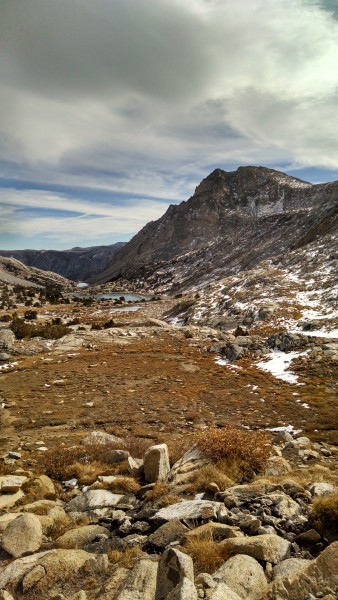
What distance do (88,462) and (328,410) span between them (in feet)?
37.5

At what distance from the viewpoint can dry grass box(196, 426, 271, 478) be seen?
9086mm

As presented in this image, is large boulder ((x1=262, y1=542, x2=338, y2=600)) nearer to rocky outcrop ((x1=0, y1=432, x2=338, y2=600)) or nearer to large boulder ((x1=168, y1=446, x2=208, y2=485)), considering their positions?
rocky outcrop ((x1=0, y1=432, x2=338, y2=600))

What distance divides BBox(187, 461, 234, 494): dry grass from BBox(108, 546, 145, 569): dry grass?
8.19 feet

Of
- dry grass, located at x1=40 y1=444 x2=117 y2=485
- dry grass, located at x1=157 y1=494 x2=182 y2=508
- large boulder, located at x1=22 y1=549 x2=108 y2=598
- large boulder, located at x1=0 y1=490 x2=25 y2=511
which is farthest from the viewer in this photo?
dry grass, located at x1=40 y1=444 x2=117 y2=485

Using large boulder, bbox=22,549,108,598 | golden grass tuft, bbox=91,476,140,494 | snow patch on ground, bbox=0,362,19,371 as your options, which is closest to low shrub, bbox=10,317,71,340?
snow patch on ground, bbox=0,362,19,371

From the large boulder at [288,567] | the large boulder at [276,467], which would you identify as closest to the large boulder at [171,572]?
the large boulder at [288,567]

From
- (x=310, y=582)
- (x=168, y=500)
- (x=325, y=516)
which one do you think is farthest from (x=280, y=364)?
(x=310, y=582)

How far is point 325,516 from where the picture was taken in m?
6.03

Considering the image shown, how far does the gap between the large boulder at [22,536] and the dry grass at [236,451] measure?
488 cm

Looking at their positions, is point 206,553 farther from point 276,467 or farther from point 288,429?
point 288,429

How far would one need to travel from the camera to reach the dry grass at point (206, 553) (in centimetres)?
510

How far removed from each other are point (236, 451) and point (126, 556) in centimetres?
458

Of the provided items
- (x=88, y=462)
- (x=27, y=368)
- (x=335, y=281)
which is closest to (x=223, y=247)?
(x=335, y=281)

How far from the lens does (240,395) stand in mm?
18844
